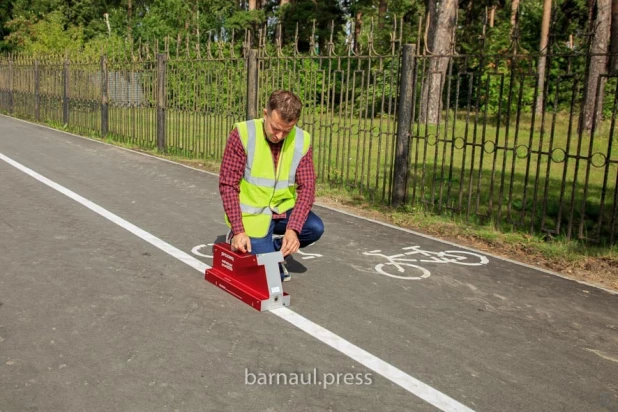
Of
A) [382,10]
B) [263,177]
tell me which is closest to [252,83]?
[263,177]

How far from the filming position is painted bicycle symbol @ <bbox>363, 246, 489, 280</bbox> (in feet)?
20.8

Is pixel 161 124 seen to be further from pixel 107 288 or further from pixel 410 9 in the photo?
pixel 410 9

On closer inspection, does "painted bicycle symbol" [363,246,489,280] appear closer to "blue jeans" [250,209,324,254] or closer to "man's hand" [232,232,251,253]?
"blue jeans" [250,209,324,254]

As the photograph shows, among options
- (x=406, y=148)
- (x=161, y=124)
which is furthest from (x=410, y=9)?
(x=406, y=148)

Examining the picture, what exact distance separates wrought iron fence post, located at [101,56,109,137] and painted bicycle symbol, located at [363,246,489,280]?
13.4 metres

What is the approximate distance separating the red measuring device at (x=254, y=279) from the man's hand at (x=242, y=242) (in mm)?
85

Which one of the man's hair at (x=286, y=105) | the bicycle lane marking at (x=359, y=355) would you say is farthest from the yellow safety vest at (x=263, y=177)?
the bicycle lane marking at (x=359, y=355)

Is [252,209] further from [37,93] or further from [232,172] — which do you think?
[37,93]

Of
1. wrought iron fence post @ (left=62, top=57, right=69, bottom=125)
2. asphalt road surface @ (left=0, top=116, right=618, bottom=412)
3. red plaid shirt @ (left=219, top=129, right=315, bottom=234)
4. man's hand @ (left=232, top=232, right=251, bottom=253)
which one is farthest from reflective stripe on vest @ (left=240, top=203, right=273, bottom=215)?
wrought iron fence post @ (left=62, top=57, right=69, bottom=125)

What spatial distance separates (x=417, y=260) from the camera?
6867 mm

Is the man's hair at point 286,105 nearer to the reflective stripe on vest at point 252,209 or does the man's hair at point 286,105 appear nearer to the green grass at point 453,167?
the reflective stripe on vest at point 252,209

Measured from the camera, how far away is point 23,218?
7891mm

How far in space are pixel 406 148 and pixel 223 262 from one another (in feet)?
15.3

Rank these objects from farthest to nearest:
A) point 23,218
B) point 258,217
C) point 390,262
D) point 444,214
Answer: point 444,214 → point 23,218 → point 390,262 → point 258,217
